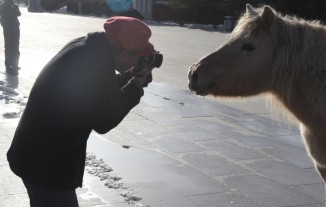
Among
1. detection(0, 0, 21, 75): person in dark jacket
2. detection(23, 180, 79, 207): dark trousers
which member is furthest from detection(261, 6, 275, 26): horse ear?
detection(0, 0, 21, 75): person in dark jacket

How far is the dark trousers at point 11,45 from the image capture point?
48.7 feet

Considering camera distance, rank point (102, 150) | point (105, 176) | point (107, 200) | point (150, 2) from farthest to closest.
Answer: point (150, 2) → point (102, 150) → point (105, 176) → point (107, 200)

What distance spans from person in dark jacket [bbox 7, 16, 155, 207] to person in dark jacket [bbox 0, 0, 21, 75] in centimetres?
1202

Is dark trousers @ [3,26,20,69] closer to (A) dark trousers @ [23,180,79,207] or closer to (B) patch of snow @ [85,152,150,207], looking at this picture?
(B) patch of snow @ [85,152,150,207]

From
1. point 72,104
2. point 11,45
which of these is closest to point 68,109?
point 72,104

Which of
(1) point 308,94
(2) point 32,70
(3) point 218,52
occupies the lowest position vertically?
(2) point 32,70

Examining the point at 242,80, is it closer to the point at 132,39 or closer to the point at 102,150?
the point at 132,39

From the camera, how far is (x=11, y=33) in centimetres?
1498

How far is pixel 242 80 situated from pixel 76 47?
4.28 feet

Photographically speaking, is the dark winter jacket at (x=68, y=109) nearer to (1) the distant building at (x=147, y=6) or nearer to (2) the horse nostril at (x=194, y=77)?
(2) the horse nostril at (x=194, y=77)

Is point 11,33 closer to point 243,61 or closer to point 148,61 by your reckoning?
point 243,61

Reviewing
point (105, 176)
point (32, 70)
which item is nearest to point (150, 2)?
point (32, 70)

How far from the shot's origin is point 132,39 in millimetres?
2961

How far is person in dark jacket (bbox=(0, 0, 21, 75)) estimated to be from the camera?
48.2 ft
